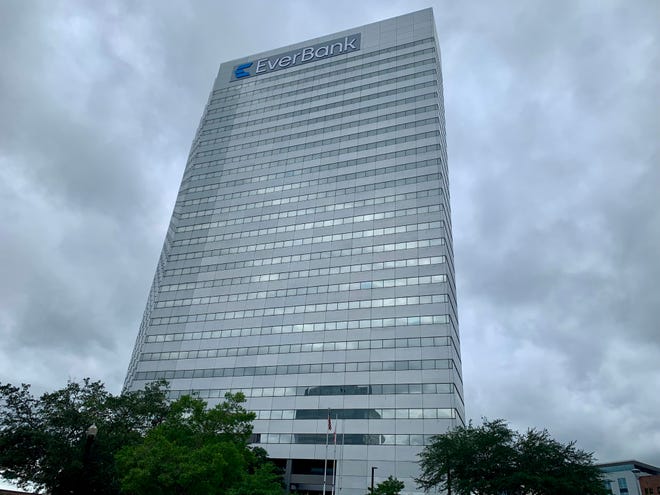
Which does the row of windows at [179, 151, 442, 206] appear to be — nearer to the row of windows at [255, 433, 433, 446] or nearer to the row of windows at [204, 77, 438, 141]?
the row of windows at [204, 77, 438, 141]

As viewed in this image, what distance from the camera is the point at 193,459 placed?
41719 millimetres

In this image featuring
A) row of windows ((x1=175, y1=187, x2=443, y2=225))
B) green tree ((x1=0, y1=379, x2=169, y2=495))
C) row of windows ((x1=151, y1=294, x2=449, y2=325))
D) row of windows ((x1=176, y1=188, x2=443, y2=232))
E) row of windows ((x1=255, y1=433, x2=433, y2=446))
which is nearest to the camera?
green tree ((x1=0, y1=379, x2=169, y2=495))

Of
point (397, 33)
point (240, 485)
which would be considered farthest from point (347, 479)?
point (397, 33)

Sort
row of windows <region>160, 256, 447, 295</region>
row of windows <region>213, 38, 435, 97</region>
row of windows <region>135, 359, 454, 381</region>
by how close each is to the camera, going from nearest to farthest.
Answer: row of windows <region>135, 359, 454, 381</region>, row of windows <region>160, 256, 447, 295</region>, row of windows <region>213, 38, 435, 97</region>

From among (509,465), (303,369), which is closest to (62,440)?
(303,369)

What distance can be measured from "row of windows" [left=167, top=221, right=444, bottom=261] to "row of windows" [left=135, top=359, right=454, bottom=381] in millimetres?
20652

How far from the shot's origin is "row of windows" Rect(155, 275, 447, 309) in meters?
85.8

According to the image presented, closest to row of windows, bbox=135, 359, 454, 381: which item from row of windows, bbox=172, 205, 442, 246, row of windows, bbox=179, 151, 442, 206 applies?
row of windows, bbox=172, 205, 442, 246

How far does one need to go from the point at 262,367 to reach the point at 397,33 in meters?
77.9

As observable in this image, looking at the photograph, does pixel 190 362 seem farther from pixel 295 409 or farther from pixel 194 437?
pixel 194 437

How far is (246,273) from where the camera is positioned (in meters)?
97.9

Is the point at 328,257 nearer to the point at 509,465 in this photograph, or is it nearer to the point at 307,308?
the point at 307,308

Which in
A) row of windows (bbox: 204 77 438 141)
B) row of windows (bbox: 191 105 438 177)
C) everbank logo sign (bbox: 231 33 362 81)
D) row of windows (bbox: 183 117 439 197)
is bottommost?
row of windows (bbox: 183 117 439 197)

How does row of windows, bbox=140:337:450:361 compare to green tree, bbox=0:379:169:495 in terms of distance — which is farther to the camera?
row of windows, bbox=140:337:450:361
